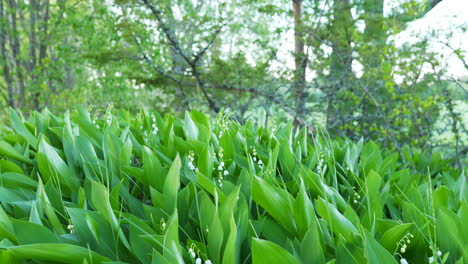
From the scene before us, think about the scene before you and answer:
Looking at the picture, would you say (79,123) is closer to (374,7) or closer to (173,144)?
(173,144)

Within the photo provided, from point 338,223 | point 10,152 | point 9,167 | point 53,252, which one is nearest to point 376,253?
point 338,223

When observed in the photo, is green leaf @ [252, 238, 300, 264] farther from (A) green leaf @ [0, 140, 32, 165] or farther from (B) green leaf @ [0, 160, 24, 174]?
(A) green leaf @ [0, 140, 32, 165]

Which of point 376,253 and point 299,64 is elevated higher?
point 299,64

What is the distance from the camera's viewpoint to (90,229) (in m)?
1.06

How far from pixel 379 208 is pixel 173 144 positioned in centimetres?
96

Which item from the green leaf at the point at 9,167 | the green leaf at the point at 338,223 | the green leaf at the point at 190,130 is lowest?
the green leaf at the point at 338,223

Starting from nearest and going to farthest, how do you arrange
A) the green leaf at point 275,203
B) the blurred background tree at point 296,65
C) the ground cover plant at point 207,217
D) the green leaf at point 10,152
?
the ground cover plant at point 207,217, the green leaf at point 275,203, the green leaf at point 10,152, the blurred background tree at point 296,65

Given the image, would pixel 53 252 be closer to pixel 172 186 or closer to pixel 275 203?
pixel 172 186

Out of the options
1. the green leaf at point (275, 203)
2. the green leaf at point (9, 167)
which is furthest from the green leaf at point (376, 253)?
the green leaf at point (9, 167)

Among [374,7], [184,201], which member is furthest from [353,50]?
[184,201]

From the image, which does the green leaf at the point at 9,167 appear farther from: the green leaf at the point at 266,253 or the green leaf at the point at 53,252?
the green leaf at the point at 266,253

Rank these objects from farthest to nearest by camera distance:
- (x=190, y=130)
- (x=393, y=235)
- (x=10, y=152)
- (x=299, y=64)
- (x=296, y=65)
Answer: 1. (x=296, y=65)
2. (x=299, y=64)
3. (x=190, y=130)
4. (x=10, y=152)
5. (x=393, y=235)

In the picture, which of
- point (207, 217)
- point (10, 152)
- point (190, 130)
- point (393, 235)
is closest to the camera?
point (393, 235)

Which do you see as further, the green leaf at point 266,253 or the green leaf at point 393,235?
the green leaf at point 393,235
